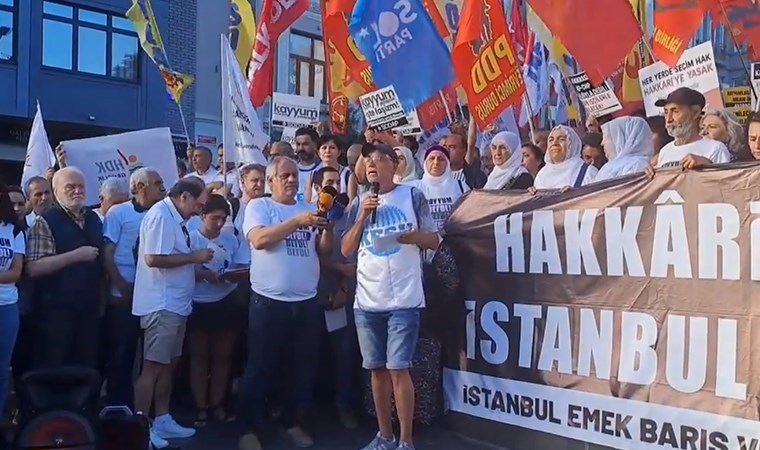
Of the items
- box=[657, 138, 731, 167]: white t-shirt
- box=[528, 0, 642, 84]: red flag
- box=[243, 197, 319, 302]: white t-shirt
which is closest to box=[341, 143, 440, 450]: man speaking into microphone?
box=[243, 197, 319, 302]: white t-shirt

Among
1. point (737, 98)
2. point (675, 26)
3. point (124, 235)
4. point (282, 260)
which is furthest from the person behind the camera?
point (737, 98)

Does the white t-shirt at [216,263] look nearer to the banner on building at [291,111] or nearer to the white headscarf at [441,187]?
the white headscarf at [441,187]

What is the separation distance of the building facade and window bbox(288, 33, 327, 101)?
3.28m

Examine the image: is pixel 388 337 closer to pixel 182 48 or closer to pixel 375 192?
pixel 375 192

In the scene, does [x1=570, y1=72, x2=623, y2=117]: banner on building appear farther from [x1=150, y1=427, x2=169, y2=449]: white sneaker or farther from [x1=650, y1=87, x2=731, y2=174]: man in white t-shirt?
[x1=150, y1=427, x2=169, y2=449]: white sneaker

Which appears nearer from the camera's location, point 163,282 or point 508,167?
point 163,282

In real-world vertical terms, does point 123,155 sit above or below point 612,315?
above

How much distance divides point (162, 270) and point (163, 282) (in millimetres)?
81

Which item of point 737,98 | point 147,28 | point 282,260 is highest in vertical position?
point 147,28

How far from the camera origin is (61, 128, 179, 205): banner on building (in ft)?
28.5

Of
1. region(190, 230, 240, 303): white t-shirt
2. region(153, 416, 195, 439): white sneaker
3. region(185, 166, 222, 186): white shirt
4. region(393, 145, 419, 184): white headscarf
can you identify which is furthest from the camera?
region(185, 166, 222, 186): white shirt

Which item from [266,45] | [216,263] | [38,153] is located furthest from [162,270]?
[38,153]

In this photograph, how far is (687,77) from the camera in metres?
8.40

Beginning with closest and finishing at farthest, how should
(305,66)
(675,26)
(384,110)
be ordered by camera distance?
(675,26) < (384,110) < (305,66)
